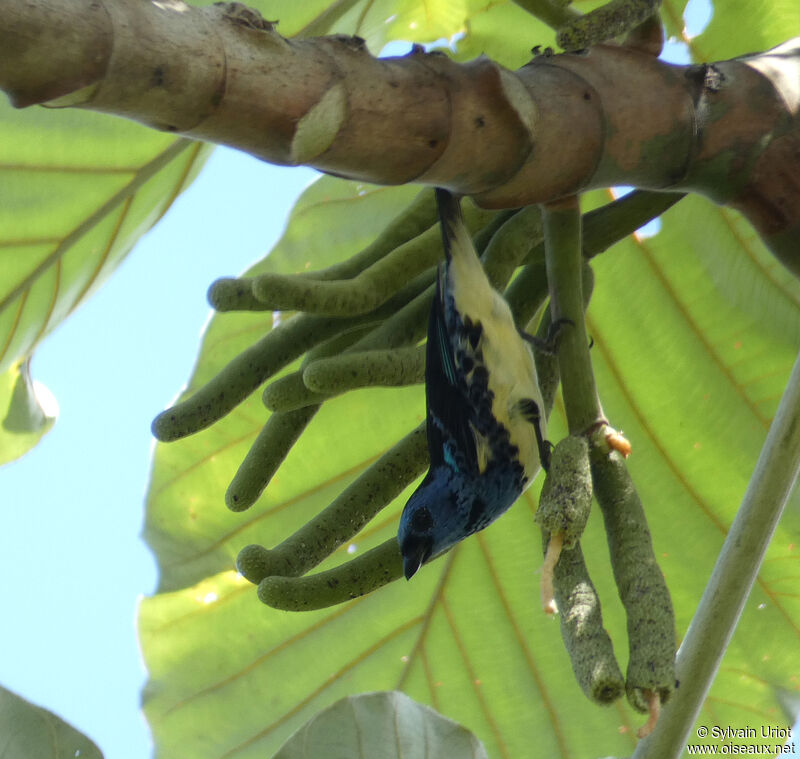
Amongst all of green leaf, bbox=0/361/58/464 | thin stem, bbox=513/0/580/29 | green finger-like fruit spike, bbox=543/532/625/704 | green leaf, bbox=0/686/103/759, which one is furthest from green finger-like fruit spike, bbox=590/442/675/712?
green leaf, bbox=0/361/58/464

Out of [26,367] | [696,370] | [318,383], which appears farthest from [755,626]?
[26,367]

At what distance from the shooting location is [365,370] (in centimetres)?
102

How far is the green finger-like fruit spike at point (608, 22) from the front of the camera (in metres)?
0.94

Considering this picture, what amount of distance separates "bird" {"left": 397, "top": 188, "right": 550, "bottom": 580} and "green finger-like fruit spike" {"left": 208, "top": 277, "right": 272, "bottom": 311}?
1.02ft

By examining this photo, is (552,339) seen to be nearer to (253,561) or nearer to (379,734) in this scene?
(253,561)

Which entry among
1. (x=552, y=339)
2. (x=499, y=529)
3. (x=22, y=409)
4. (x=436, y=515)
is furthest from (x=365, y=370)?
(x=22, y=409)

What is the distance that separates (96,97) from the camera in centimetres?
63

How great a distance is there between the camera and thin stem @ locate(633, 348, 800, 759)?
44.8 inches

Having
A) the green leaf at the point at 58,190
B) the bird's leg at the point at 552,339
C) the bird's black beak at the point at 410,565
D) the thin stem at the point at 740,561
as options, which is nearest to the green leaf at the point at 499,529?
the green leaf at the point at 58,190

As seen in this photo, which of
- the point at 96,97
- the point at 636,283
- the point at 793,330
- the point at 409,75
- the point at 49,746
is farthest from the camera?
the point at 636,283

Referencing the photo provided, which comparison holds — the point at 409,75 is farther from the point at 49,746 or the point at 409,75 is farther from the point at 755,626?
the point at 755,626

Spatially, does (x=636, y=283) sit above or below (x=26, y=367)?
below

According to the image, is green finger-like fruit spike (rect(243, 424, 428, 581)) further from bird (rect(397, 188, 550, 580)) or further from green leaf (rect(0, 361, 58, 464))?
green leaf (rect(0, 361, 58, 464))

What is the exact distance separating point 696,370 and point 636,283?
0.59 ft
